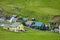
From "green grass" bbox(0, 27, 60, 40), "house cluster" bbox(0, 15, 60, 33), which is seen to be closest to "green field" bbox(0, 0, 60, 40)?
"green grass" bbox(0, 27, 60, 40)

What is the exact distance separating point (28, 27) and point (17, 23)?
0.30 meters

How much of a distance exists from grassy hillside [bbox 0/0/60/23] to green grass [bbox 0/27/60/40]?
41 cm

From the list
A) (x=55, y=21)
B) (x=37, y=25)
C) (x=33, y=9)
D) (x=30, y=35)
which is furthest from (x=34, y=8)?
(x=30, y=35)

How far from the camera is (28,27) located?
16.5 feet

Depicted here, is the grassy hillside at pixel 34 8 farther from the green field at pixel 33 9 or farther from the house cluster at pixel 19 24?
the house cluster at pixel 19 24

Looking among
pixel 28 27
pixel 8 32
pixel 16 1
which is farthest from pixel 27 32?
pixel 16 1

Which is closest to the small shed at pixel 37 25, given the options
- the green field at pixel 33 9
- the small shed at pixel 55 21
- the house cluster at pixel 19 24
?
the house cluster at pixel 19 24

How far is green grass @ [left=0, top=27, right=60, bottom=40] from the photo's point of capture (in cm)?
489

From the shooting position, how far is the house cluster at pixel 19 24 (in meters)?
5.00

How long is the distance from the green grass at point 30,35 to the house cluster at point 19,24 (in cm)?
11

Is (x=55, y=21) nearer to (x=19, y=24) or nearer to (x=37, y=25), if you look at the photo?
(x=37, y=25)

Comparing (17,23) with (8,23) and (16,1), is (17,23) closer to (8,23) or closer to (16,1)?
(8,23)

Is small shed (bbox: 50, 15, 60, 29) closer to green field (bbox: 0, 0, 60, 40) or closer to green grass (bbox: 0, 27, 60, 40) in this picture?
green field (bbox: 0, 0, 60, 40)

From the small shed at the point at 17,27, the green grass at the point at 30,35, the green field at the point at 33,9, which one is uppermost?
the green field at the point at 33,9
